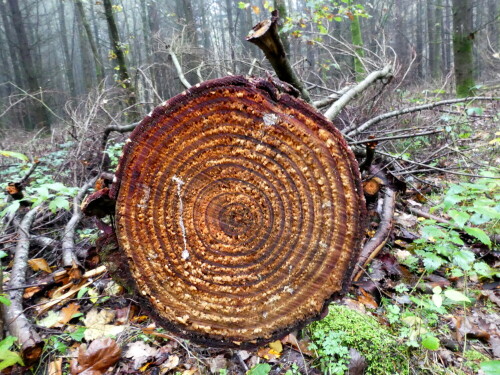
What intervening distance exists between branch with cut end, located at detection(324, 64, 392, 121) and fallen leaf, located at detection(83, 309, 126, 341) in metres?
1.99

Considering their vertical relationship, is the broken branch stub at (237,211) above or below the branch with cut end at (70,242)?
above

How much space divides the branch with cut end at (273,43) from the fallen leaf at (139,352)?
1886mm

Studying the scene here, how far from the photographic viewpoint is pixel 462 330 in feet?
5.68

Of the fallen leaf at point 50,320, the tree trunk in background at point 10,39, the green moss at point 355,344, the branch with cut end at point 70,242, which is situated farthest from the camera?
the tree trunk in background at point 10,39

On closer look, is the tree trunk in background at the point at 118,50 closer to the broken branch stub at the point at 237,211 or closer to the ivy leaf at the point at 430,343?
the broken branch stub at the point at 237,211

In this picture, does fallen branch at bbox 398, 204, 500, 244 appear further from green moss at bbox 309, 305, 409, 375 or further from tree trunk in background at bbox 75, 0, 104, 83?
tree trunk in background at bbox 75, 0, 104, 83

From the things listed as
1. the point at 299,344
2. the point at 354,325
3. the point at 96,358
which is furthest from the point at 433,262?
the point at 96,358

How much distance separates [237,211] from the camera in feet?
4.97

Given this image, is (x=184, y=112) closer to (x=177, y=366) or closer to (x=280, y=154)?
(x=280, y=154)

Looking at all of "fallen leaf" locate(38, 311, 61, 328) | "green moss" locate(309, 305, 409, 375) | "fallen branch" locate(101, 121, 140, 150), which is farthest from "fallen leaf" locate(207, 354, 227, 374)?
"fallen branch" locate(101, 121, 140, 150)

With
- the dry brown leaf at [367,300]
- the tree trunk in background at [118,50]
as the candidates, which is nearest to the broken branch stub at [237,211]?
the dry brown leaf at [367,300]

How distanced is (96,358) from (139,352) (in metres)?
0.23

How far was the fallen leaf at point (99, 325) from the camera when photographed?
195 cm

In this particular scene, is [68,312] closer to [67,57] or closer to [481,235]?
[481,235]
